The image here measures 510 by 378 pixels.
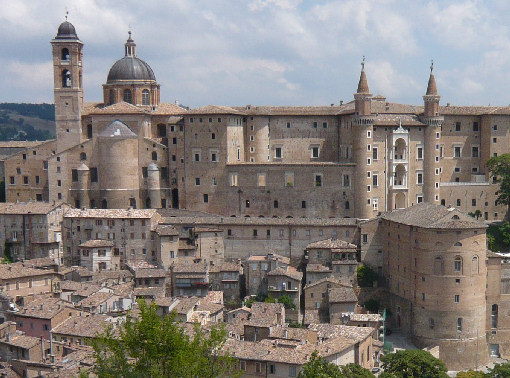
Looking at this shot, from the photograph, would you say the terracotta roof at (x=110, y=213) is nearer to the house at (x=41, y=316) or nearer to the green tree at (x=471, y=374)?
the house at (x=41, y=316)

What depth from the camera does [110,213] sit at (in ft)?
188

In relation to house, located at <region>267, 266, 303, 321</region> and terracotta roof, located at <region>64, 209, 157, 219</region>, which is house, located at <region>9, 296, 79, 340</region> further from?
house, located at <region>267, 266, 303, 321</region>

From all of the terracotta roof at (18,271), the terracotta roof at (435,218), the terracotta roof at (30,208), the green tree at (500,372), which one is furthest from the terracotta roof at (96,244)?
the green tree at (500,372)

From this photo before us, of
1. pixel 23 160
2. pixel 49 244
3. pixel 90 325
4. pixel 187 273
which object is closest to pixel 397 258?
pixel 187 273

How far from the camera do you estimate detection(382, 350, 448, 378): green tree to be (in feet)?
140

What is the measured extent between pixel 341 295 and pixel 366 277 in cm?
443

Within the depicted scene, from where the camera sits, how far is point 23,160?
6581 cm

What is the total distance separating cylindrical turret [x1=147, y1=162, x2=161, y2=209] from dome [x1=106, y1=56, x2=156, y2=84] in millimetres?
11704

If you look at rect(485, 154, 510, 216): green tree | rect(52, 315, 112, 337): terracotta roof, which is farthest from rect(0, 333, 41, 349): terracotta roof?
rect(485, 154, 510, 216): green tree

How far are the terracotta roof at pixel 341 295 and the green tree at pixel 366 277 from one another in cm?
278

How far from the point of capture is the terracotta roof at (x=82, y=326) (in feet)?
142

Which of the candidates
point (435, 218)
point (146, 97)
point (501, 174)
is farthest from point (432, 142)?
point (146, 97)

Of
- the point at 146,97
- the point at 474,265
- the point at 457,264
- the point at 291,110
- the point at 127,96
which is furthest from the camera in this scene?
the point at 146,97

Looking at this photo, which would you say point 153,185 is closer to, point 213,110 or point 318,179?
point 213,110
